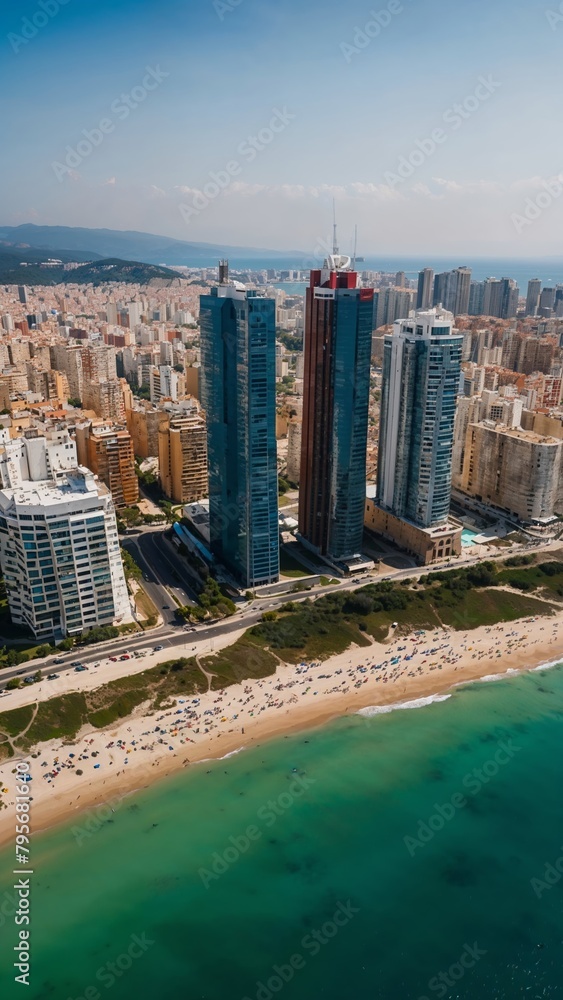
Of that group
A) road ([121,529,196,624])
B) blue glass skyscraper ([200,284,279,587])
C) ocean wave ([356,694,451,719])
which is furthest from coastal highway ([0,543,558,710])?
ocean wave ([356,694,451,719])

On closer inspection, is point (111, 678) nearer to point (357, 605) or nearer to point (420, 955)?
point (357, 605)

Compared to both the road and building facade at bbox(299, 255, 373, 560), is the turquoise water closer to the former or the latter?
→ the road

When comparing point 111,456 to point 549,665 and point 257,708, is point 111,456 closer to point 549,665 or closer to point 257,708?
point 257,708

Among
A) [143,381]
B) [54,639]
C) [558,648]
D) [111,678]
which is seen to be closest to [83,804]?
[111,678]

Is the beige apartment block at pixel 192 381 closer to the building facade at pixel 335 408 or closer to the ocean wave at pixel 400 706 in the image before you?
the building facade at pixel 335 408

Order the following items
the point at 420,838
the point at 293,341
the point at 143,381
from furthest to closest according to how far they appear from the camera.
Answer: the point at 293,341
the point at 143,381
the point at 420,838

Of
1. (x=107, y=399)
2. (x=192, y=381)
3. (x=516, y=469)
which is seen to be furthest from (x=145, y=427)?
(x=516, y=469)
